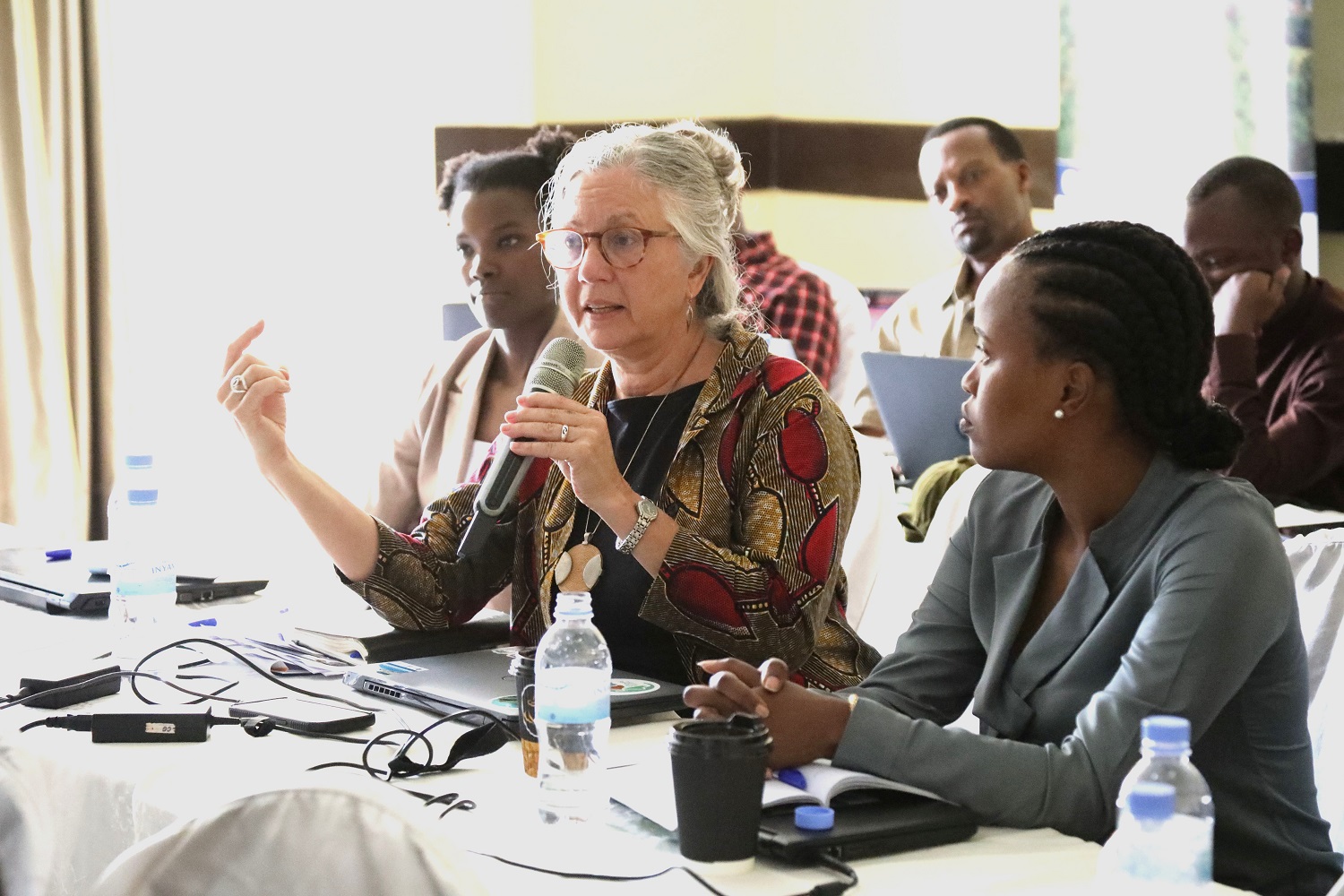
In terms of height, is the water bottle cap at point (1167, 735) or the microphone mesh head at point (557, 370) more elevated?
the microphone mesh head at point (557, 370)

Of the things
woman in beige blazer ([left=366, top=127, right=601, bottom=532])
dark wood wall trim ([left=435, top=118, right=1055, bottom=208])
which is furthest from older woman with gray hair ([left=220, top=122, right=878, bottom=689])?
dark wood wall trim ([left=435, top=118, right=1055, bottom=208])

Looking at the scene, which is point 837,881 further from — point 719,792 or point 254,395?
point 254,395

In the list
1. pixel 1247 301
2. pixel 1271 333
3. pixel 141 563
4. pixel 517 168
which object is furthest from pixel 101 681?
pixel 1271 333

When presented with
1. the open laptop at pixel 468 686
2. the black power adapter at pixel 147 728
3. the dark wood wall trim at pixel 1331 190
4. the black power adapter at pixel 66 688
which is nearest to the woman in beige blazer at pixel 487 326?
the open laptop at pixel 468 686

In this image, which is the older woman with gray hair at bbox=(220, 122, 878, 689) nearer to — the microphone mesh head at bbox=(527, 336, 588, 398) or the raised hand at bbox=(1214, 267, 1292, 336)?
the microphone mesh head at bbox=(527, 336, 588, 398)

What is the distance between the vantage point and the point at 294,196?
4.98m

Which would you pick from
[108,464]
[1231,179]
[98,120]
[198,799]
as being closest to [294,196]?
[98,120]

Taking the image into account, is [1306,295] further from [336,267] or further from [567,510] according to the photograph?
[336,267]

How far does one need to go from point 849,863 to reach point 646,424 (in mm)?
1043

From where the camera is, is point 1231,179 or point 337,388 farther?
point 337,388

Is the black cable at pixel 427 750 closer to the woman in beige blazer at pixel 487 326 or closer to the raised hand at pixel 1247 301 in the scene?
the woman in beige blazer at pixel 487 326

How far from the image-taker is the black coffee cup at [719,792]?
4.04 feet

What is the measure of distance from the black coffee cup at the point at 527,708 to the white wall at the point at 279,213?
11.4ft

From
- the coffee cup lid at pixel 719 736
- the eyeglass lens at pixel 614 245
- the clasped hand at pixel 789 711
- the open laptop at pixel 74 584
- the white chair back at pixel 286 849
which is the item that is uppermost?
the eyeglass lens at pixel 614 245
